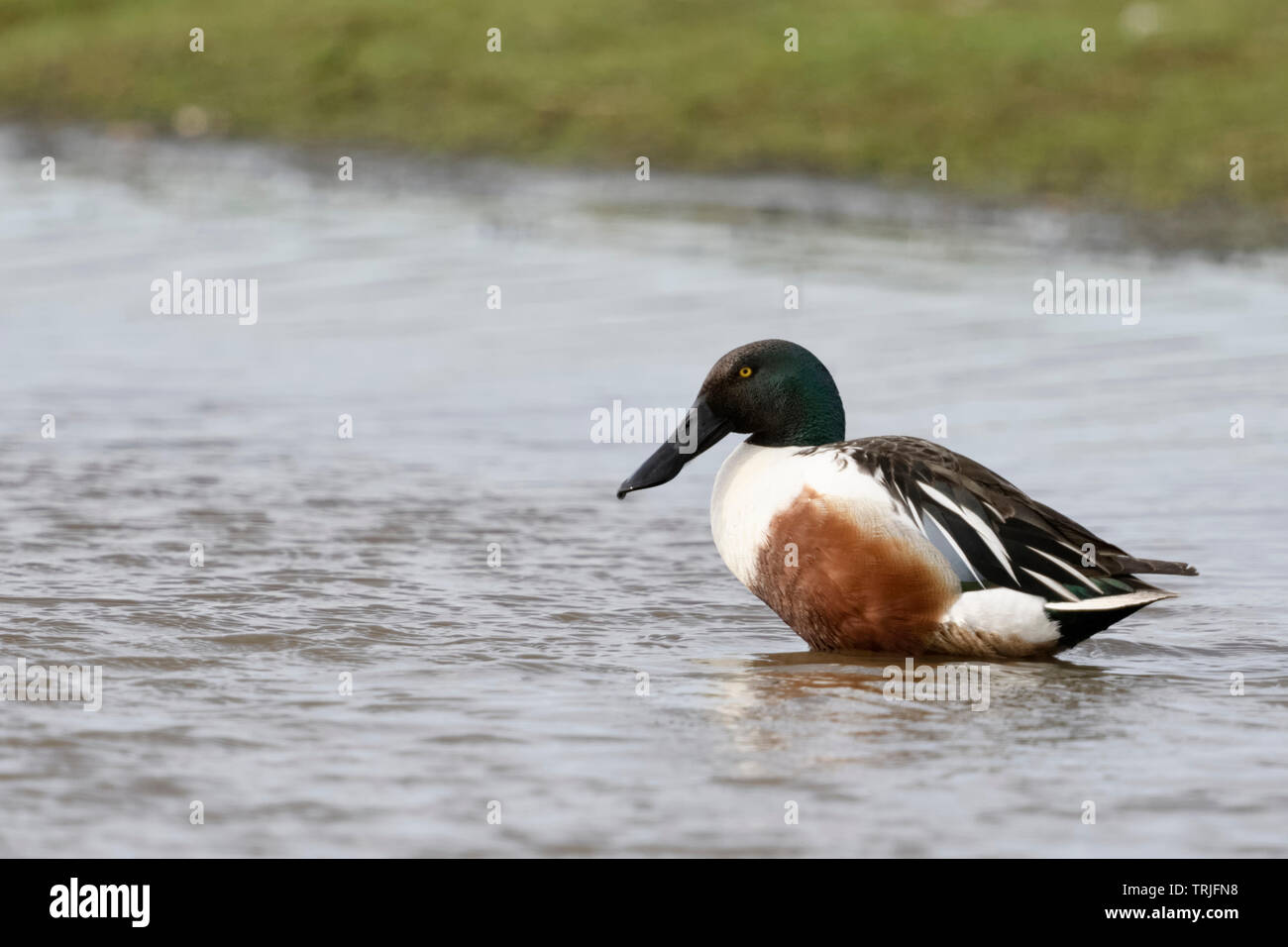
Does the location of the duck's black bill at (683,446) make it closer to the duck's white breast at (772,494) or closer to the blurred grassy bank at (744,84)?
the duck's white breast at (772,494)

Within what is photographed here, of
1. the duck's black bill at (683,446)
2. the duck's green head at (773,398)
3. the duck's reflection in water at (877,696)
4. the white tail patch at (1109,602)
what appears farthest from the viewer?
the duck's black bill at (683,446)

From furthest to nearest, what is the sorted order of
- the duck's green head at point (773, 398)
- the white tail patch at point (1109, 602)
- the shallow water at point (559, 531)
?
the duck's green head at point (773, 398) → the white tail patch at point (1109, 602) → the shallow water at point (559, 531)

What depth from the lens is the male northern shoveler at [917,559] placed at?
215 inches

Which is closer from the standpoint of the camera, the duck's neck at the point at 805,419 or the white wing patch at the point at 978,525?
the white wing patch at the point at 978,525

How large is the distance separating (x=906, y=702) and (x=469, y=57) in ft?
41.9

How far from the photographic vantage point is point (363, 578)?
6426 millimetres

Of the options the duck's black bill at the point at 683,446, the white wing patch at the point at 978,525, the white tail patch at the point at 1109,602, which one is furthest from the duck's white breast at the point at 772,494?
the white tail patch at the point at 1109,602

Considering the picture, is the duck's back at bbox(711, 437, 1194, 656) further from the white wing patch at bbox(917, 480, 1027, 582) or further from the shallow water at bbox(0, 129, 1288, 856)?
the shallow water at bbox(0, 129, 1288, 856)

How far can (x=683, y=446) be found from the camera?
20.0ft

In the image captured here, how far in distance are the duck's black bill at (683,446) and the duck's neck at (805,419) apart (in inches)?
6.3

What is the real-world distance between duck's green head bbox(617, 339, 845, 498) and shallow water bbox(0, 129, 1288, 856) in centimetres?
58

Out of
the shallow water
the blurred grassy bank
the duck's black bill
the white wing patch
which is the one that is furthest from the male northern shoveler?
the blurred grassy bank

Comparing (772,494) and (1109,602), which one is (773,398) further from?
(1109,602)

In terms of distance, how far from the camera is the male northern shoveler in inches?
215
